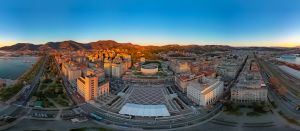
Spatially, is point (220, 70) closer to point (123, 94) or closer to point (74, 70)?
point (123, 94)

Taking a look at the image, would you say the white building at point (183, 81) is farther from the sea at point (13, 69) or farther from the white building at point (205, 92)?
A: the sea at point (13, 69)

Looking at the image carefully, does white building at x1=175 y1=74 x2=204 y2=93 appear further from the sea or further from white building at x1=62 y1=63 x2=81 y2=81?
the sea

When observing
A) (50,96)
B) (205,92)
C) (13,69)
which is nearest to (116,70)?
(50,96)

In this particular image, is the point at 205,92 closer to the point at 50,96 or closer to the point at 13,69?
the point at 50,96

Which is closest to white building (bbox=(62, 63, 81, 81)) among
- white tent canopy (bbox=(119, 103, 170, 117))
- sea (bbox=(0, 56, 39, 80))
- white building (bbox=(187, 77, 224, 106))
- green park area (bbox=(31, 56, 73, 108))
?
green park area (bbox=(31, 56, 73, 108))

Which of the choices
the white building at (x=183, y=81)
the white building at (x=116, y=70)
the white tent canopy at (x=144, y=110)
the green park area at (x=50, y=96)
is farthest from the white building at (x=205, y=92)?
the white building at (x=116, y=70)
